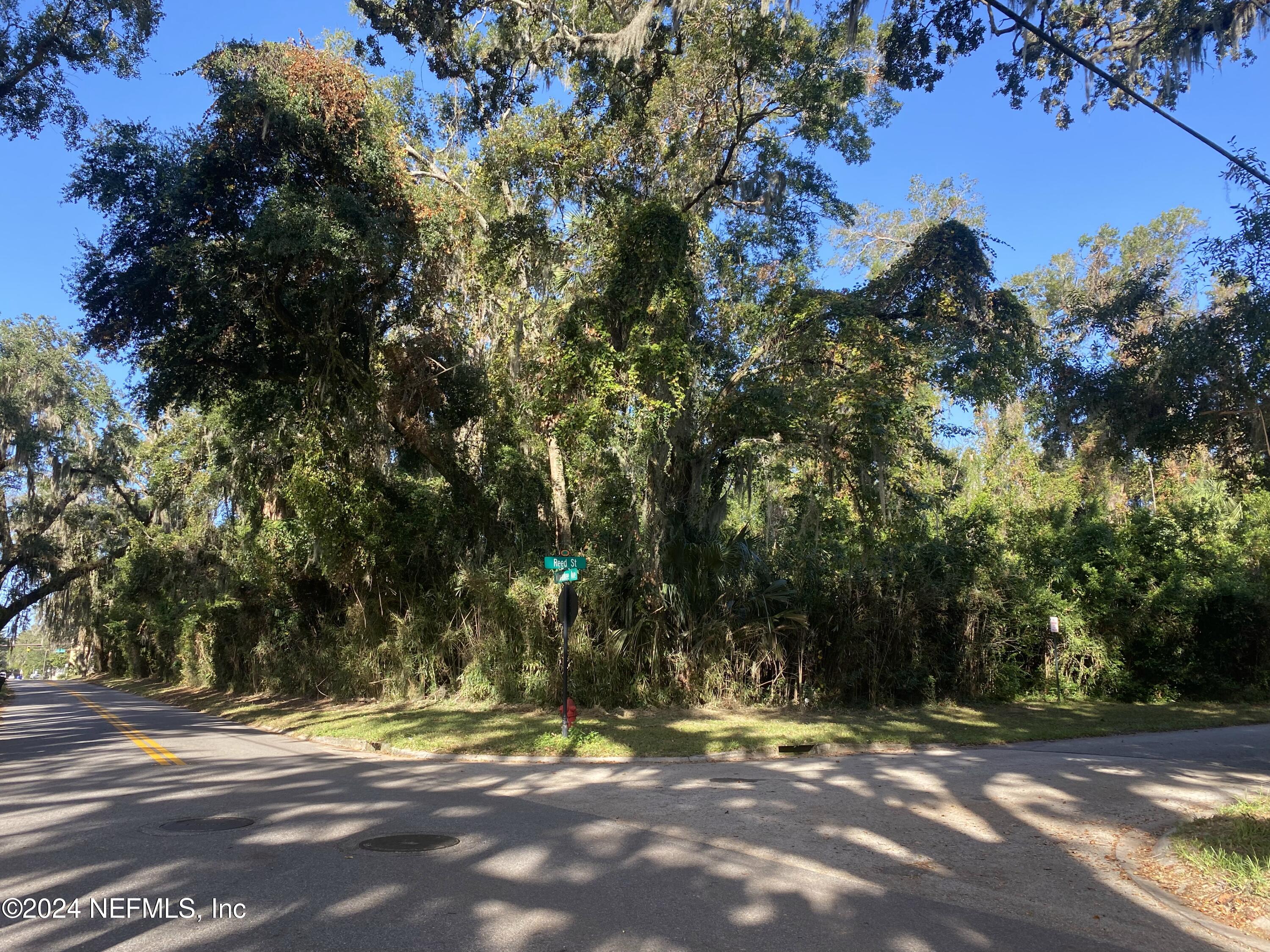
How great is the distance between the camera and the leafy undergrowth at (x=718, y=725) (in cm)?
1302

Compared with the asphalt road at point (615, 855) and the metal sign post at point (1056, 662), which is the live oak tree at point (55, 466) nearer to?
the asphalt road at point (615, 855)

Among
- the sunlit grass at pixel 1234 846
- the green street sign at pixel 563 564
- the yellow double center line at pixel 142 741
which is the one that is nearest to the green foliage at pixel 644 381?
the green street sign at pixel 563 564

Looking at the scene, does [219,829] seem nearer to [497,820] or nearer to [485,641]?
[497,820]

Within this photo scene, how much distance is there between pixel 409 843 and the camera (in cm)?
652

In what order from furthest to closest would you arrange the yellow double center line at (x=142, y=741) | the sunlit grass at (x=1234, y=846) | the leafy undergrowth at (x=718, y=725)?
the leafy undergrowth at (x=718, y=725) → the yellow double center line at (x=142, y=741) → the sunlit grass at (x=1234, y=846)

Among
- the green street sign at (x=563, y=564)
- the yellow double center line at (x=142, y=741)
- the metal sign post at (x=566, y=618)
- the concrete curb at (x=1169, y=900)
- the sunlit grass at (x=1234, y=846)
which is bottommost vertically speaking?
the yellow double center line at (x=142, y=741)

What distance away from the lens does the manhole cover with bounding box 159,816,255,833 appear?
22.9 ft

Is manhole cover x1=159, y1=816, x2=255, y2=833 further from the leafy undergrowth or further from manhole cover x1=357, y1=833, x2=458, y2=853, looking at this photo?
the leafy undergrowth

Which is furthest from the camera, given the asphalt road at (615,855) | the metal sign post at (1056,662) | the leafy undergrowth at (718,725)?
the metal sign post at (1056,662)

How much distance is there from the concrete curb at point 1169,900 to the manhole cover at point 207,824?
726 centimetres

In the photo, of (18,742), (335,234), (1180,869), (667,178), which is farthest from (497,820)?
(667,178)

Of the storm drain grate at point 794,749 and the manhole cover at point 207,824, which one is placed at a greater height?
the manhole cover at point 207,824

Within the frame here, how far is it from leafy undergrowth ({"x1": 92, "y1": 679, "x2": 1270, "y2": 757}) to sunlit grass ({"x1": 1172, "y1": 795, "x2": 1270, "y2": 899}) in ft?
19.9

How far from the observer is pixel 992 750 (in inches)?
492
